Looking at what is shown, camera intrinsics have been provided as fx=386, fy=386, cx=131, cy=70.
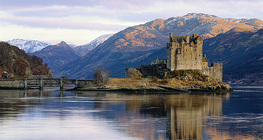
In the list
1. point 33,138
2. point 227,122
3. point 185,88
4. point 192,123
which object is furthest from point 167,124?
point 185,88

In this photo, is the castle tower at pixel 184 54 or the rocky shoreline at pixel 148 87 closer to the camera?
the rocky shoreline at pixel 148 87

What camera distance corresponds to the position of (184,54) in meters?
144

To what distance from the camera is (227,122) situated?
54.6 metres

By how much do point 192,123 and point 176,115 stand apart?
31.4 feet

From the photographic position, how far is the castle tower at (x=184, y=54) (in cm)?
14325

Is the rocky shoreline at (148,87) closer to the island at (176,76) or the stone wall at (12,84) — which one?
the island at (176,76)

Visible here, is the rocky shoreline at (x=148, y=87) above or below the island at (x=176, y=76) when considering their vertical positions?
below

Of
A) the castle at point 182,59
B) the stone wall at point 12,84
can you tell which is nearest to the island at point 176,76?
the castle at point 182,59

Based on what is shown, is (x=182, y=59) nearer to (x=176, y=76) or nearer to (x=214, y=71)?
(x=176, y=76)

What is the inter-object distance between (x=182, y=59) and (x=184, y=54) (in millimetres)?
2074

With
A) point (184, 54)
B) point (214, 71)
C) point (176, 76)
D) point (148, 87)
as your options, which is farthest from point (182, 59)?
point (148, 87)

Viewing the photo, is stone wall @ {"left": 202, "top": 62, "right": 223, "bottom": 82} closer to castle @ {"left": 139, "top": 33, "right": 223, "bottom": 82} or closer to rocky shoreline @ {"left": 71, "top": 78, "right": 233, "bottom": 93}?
castle @ {"left": 139, "top": 33, "right": 223, "bottom": 82}

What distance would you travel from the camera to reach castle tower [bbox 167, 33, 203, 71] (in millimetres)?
143250

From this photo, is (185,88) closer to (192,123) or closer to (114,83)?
(114,83)
